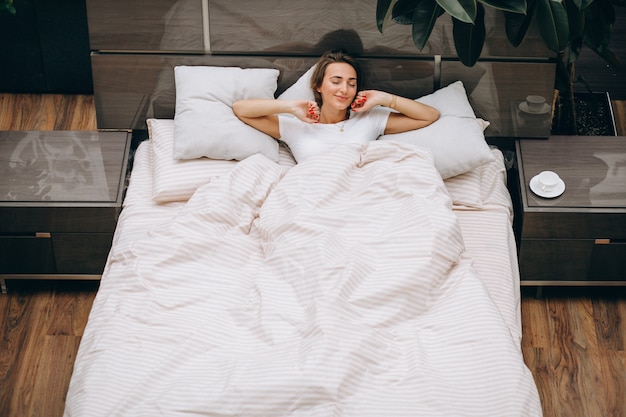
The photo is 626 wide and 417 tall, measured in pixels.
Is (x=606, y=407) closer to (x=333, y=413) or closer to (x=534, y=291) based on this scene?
(x=534, y=291)

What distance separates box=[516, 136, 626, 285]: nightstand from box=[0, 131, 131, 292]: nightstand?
1.46 meters

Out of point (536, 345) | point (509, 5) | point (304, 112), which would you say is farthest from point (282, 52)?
point (536, 345)

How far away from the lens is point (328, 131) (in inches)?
124

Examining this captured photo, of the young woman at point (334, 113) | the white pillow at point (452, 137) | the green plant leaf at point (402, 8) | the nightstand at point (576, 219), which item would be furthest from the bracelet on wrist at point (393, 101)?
the nightstand at point (576, 219)

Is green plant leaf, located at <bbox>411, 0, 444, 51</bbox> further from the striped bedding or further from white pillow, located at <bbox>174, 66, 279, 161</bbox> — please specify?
white pillow, located at <bbox>174, 66, 279, 161</bbox>

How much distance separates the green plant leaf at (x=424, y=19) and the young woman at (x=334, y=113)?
0.40 m

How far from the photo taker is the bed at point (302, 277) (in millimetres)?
2176

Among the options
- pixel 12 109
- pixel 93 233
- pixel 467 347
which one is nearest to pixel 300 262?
pixel 467 347

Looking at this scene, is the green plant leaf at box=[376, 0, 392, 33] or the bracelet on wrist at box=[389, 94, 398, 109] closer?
the green plant leaf at box=[376, 0, 392, 33]

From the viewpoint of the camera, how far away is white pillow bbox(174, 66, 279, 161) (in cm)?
305

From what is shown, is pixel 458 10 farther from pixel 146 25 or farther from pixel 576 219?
pixel 146 25

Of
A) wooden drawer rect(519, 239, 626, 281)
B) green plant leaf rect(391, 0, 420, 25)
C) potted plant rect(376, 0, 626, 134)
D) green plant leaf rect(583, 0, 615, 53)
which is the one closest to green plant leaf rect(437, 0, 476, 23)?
potted plant rect(376, 0, 626, 134)

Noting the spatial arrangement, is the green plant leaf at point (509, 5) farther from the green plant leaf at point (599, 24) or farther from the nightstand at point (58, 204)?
the nightstand at point (58, 204)

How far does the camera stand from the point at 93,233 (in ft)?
10.0
